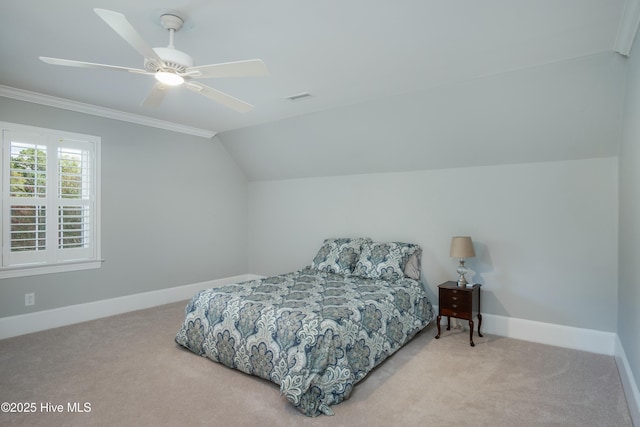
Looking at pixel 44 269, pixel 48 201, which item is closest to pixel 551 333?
pixel 44 269

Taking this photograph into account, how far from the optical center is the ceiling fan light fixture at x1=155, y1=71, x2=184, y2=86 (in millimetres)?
2174

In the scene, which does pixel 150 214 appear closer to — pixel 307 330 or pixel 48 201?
pixel 48 201

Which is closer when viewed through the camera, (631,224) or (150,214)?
(631,224)

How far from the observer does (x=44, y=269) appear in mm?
3934

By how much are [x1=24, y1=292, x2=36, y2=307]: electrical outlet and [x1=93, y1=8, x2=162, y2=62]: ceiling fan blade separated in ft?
10.8

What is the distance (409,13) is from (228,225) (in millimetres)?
4439

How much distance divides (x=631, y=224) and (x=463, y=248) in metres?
1.39

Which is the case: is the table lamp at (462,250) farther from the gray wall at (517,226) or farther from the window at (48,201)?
the window at (48,201)

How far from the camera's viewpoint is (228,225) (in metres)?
5.91

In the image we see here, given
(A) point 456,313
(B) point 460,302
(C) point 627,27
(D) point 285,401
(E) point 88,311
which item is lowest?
(D) point 285,401

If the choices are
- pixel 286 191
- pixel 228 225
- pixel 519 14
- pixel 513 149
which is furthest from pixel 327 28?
pixel 228 225

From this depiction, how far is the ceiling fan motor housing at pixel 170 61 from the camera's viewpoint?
203 cm

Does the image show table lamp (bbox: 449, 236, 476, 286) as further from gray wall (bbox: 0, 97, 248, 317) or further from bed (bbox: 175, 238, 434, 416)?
gray wall (bbox: 0, 97, 248, 317)

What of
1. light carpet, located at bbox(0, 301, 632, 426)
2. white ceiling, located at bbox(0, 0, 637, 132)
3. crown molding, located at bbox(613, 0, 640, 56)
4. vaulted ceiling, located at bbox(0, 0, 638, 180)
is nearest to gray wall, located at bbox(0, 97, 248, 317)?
vaulted ceiling, located at bbox(0, 0, 638, 180)
